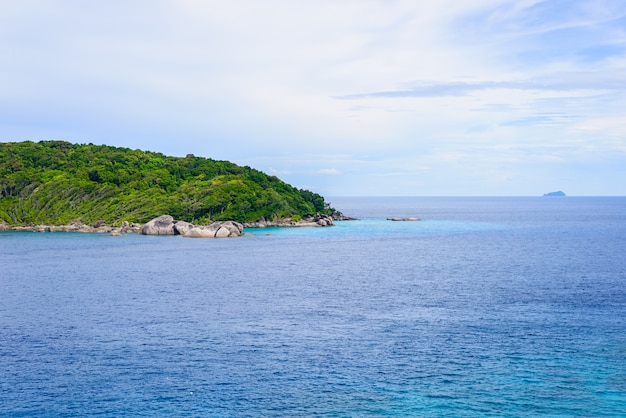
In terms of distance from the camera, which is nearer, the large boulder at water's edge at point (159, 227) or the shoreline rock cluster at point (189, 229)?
the shoreline rock cluster at point (189, 229)

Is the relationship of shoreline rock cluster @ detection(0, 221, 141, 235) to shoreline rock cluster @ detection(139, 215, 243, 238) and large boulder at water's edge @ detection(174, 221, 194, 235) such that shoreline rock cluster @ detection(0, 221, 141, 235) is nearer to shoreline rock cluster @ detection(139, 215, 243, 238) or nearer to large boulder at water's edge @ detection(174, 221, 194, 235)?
shoreline rock cluster @ detection(139, 215, 243, 238)

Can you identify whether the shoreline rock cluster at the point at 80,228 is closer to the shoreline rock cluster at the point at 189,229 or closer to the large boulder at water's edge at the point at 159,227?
the large boulder at water's edge at the point at 159,227

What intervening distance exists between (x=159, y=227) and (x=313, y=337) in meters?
127

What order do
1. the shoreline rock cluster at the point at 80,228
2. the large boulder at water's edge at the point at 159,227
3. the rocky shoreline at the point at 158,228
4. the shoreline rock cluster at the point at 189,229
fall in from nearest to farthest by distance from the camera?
the shoreline rock cluster at the point at 189,229, the rocky shoreline at the point at 158,228, the large boulder at water's edge at the point at 159,227, the shoreline rock cluster at the point at 80,228

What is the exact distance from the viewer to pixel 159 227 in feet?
589

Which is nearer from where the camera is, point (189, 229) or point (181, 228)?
point (189, 229)

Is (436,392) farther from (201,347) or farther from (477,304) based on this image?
(477,304)

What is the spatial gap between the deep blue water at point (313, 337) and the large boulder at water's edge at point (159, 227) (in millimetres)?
59038

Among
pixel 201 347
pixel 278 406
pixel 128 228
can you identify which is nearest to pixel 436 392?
pixel 278 406

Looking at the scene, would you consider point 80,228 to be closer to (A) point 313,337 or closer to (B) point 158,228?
(B) point 158,228

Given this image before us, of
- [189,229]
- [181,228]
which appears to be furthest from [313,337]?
[181,228]

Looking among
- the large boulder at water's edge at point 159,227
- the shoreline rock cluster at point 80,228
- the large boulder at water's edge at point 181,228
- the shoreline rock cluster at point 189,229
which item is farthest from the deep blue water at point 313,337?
the shoreline rock cluster at point 80,228

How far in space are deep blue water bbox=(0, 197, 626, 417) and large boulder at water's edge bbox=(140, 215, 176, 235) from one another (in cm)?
5904

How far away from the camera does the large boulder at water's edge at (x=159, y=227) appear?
179m
